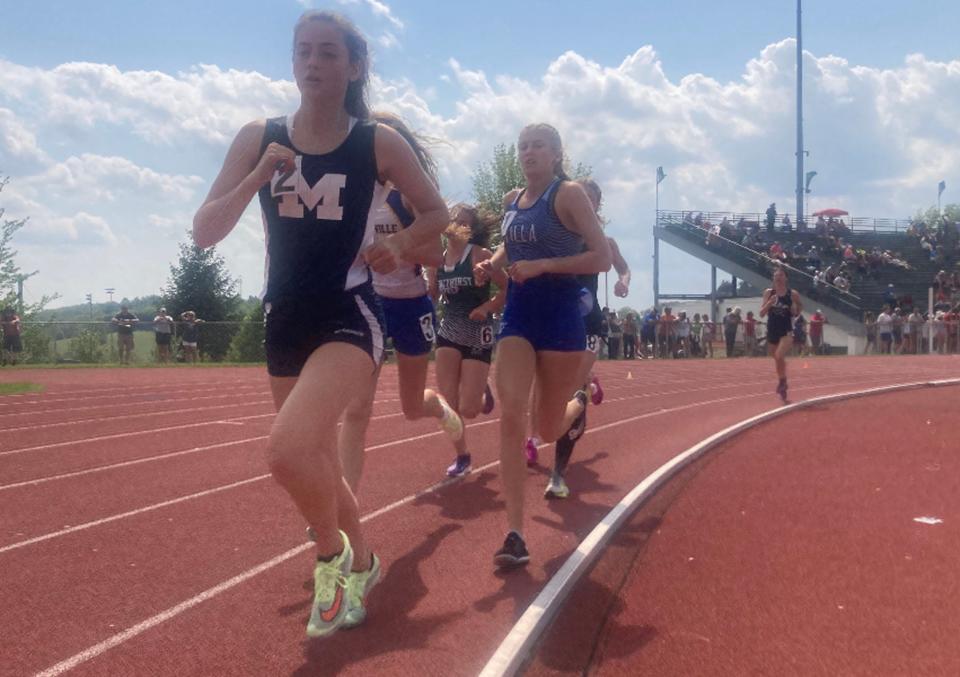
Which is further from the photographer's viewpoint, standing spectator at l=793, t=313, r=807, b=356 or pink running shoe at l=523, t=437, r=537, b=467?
standing spectator at l=793, t=313, r=807, b=356

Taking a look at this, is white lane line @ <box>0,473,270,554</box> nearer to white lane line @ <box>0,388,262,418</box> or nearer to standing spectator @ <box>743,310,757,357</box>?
white lane line @ <box>0,388,262,418</box>

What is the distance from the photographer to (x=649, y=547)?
511cm

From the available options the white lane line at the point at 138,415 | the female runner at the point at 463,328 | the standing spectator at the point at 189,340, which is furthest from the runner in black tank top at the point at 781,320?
the standing spectator at the point at 189,340

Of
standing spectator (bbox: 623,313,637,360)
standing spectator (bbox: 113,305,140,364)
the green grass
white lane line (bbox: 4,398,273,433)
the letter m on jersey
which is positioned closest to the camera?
the letter m on jersey

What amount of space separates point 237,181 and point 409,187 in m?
0.64

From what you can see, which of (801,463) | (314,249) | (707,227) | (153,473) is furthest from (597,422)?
(707,227)

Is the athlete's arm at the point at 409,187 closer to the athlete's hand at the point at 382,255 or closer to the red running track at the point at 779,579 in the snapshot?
the athlete's hand at the point at 382,255

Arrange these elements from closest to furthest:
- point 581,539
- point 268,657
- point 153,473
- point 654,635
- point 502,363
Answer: point 268,657 < point 654,635 < point 502,363 < point 581,539 < point 153,473

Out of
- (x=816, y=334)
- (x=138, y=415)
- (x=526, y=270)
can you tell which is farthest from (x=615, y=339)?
(x=526, y=270)

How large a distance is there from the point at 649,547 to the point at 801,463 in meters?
3.15

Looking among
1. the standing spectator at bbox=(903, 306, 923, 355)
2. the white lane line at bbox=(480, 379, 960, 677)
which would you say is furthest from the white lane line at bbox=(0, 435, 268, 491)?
the standing spectator at bbox=(903, 306, 923, 355)

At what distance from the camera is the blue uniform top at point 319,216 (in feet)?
11.8

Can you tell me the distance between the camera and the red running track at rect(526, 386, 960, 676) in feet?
11.6

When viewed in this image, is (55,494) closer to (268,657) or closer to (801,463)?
(268,657)
